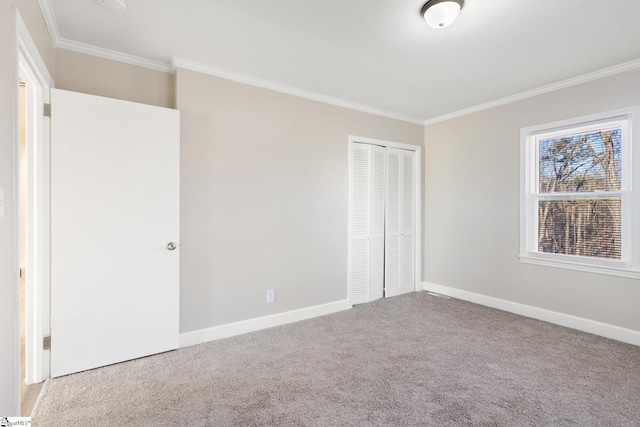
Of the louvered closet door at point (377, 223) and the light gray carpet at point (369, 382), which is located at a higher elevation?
the louvered closet door at point (377, 223)

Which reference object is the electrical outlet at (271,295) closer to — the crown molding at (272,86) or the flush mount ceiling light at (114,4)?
the crown molding at (272,86)

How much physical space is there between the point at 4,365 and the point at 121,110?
1.82m

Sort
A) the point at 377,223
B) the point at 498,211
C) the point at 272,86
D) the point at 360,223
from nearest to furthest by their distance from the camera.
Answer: the point at 272,86 < the point at 498,211 < the point at 360,223 < the point at 377,223

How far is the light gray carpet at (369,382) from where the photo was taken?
188cm

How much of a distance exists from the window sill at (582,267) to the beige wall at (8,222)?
429 cm

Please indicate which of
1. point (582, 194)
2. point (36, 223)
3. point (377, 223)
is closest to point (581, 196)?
point (582, 194)

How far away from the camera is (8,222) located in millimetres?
1454

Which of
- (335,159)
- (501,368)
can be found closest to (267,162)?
(335,159)

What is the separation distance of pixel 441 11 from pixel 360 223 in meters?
2.52

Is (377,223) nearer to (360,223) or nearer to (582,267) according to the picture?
(360,223)

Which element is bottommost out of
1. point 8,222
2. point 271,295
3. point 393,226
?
point 271,295

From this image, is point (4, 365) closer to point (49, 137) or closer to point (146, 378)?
point (146, 378)

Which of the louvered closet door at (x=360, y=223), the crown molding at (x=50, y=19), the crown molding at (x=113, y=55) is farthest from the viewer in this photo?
the louvered closet door at (x=360, y=223)

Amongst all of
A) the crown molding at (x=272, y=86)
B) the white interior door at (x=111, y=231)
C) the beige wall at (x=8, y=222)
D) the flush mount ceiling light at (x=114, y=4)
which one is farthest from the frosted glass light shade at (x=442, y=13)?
the beige wall at (x=8, y=222)
